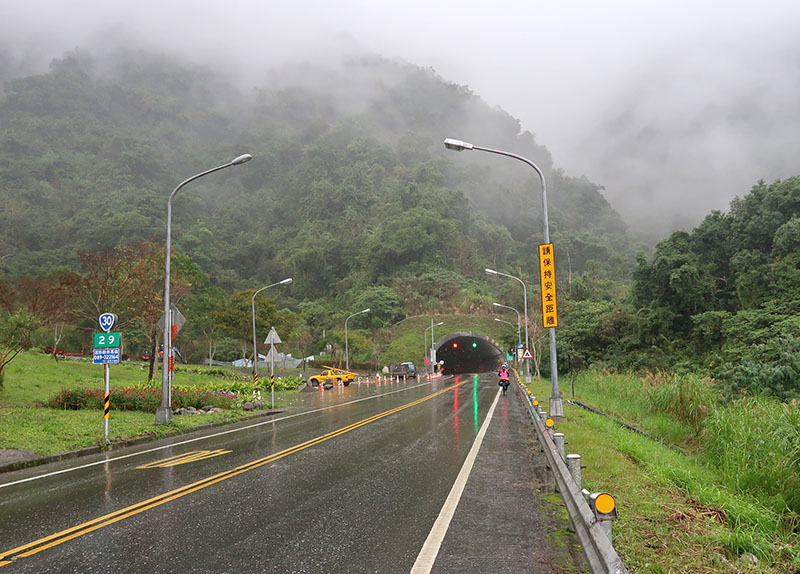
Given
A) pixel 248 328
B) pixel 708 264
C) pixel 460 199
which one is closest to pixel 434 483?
pixel 708 264

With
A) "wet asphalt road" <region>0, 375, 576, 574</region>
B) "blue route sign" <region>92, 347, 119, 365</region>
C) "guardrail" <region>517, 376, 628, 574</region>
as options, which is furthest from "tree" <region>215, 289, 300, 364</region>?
"guardrail" <region>517, 376, 628, 574</region>

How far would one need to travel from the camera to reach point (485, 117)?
6427 inches

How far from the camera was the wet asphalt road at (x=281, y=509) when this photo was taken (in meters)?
5.18

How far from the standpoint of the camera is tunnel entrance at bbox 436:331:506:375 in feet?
226

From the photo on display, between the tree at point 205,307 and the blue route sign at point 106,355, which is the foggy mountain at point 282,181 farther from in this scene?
the blue route sign at point 106,355

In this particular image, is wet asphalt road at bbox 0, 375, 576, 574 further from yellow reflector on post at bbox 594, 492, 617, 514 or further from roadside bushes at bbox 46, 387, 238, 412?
roadside bushes at bbox 46, 387, 238, 412

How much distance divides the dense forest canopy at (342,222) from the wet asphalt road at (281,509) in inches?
383

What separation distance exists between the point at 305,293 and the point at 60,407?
80.3 m

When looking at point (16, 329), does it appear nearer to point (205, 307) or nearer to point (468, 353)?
point (205, 307)

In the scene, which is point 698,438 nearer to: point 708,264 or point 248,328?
point 708,264

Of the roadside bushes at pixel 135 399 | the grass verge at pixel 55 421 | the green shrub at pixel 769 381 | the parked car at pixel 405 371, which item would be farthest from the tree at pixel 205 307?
the green shrub at pixel 769 381

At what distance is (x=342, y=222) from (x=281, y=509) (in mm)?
101145

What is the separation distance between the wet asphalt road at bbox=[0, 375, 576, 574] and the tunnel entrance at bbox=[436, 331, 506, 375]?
56.2 m

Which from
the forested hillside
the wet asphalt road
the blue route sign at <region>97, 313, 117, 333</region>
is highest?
the forested hillside
